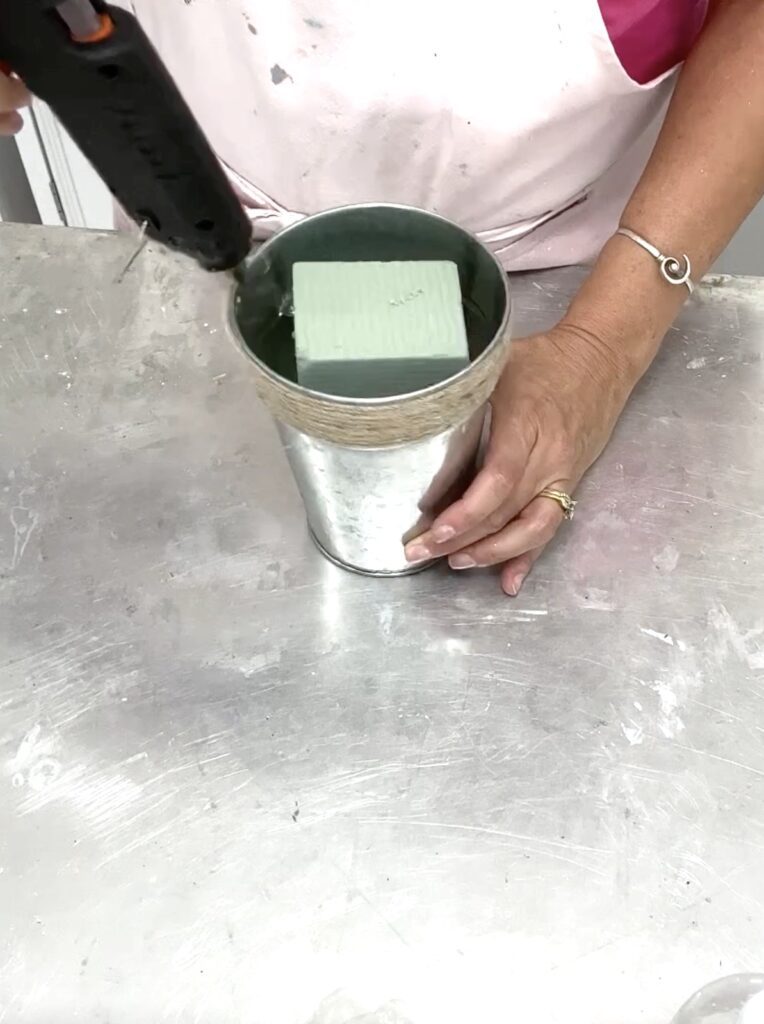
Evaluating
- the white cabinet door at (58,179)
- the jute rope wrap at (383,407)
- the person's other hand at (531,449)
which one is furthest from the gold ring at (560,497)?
the white cabinet door at (58,179)

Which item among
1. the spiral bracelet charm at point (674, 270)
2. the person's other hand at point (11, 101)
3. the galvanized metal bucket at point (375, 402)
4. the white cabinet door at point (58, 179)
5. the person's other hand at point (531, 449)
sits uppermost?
the person's other hand at point (11, 101)

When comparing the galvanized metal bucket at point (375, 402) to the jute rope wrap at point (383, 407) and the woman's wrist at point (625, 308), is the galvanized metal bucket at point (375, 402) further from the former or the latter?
the woman's wrist at point (625, 308)

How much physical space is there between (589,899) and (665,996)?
5 centimetres

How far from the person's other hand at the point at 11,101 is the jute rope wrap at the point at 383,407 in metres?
0.14

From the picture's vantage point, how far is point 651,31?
1.69 feet

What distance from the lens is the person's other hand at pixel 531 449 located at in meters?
0.47

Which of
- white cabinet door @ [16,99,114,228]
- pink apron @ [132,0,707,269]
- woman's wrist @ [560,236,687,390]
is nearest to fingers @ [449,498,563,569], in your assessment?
woman's wrist @ [560,236,687,390]

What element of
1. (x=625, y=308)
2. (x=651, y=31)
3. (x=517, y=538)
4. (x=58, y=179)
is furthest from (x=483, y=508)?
(x=58, y=179)

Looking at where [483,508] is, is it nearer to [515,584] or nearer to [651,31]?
[515,584]

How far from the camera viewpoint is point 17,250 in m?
0.65

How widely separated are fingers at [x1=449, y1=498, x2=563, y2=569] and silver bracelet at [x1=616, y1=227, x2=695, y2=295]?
16 centimetres

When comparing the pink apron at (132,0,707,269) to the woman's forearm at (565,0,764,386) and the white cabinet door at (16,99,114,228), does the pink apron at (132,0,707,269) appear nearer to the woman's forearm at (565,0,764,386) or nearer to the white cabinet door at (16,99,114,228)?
the woman's forearm at (565,0,764,386)

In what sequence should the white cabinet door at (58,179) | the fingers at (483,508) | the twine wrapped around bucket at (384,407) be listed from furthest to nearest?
the white cabinet door at (58,179)
the fingers at (483,508)
the twine wrapped around bucket at (384,407)

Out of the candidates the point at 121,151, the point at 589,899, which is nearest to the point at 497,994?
the point at 589,899
